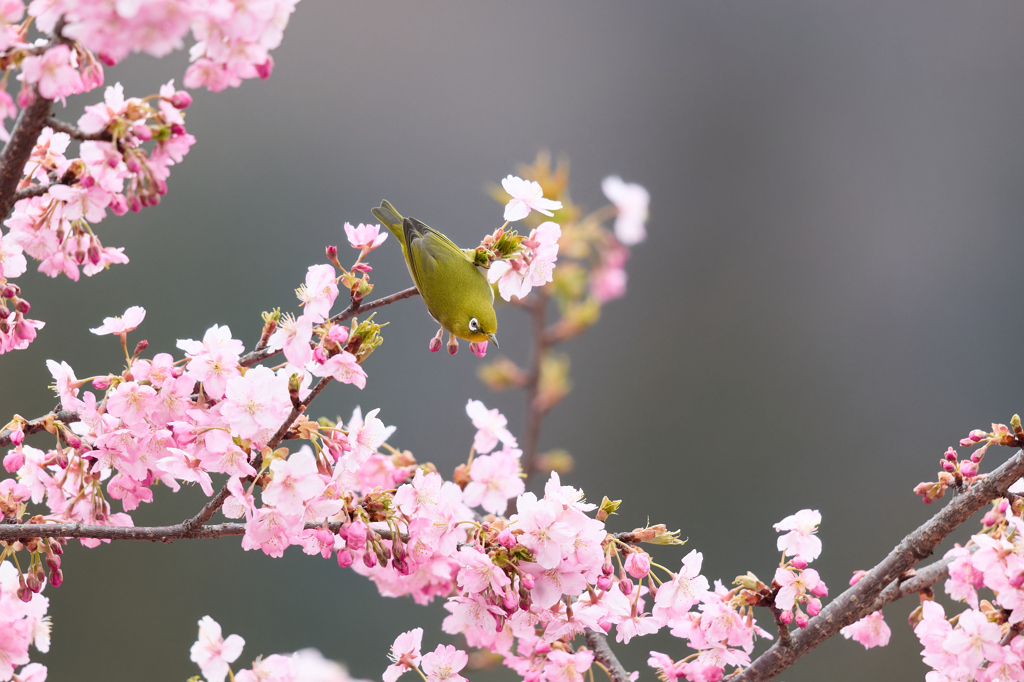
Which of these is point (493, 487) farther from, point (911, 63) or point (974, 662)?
point (911, 63)

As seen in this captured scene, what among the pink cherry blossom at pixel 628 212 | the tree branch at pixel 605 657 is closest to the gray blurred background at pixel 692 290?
the pink cherry blossom at pixel 628 212

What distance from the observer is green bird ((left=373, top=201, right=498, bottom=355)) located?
86 cm

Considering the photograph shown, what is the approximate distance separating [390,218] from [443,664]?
60 cm

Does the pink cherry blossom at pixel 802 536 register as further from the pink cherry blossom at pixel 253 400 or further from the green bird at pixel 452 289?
the pink cherry blossom at pixel 253 400

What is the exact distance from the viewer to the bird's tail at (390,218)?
3.40 ft

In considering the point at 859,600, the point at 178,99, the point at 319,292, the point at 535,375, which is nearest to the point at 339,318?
the point at 319,292

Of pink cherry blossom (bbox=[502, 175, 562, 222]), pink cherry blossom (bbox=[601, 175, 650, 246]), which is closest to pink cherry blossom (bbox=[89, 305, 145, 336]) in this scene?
pink cherry blossom (bbox=[502, 175, 562, 222])

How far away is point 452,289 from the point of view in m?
0.87

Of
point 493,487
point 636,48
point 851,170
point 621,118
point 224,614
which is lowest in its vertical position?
point 493,487

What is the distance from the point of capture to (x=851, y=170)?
2.56m

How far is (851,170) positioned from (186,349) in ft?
8.08

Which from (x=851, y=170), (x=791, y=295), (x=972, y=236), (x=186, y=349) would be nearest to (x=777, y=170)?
(x=851, y=170)

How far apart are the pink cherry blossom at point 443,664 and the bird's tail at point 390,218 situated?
536 millimetres

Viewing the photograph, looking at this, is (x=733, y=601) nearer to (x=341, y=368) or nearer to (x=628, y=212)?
(x=341, y=368)
